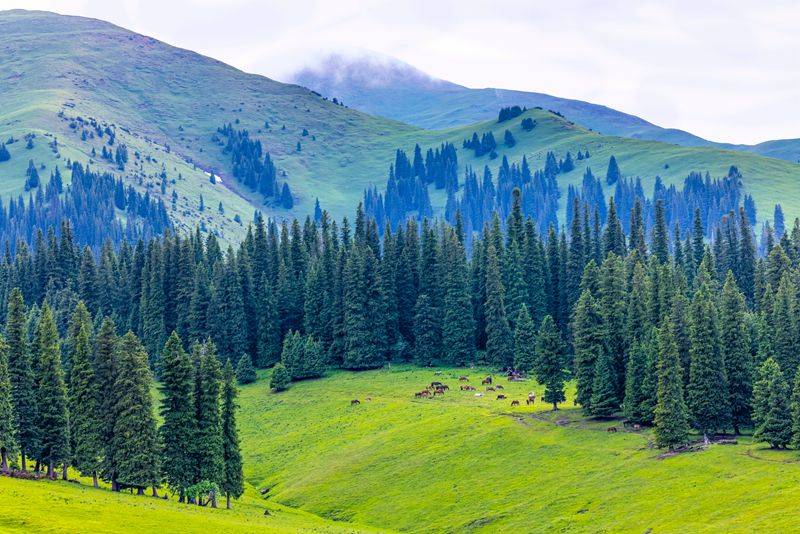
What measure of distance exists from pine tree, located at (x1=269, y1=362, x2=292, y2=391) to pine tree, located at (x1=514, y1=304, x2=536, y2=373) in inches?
1309

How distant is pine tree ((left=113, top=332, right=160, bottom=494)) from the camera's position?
100688 millimetres

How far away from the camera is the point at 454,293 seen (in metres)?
176

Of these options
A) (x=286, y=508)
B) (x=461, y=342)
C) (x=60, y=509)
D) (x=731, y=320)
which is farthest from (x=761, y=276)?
(x=60, y=509)

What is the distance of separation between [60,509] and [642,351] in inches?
2442

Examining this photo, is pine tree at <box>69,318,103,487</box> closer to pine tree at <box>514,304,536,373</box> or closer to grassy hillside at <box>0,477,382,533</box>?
grassy hillside at <box>0,477,382,533</box>

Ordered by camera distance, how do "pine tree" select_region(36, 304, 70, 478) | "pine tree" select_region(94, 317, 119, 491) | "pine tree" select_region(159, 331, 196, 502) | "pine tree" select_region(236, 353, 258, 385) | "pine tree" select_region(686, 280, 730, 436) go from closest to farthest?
"pine tree" select_region(36, 304, 70, 478)
"pine tree" select_region(94, 317, 119, 491)
"pine tree" select_region(159, 331, 196, 502)
"pine tree" select_region(686, 280, 730, 436)
"pine tree" select_region(236, 353, 258, 385)

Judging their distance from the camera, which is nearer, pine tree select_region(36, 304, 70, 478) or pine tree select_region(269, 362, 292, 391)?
pine tree select_region(36, 304, 70, 478)

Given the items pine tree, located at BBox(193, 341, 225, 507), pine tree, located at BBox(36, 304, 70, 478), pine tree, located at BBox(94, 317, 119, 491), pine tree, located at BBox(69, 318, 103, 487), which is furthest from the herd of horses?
pine tree, located at BBox(36, 304, 70, 478)

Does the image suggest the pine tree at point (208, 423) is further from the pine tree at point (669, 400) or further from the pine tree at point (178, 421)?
the pine tree at point (669, 400)

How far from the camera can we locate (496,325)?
170000mm

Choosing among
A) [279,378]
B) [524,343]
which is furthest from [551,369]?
[279,378]

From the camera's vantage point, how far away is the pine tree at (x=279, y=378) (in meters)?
165

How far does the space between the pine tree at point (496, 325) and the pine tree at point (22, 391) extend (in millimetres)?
79411

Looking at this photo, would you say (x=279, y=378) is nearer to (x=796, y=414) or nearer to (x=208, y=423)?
(x=208, y=423)
